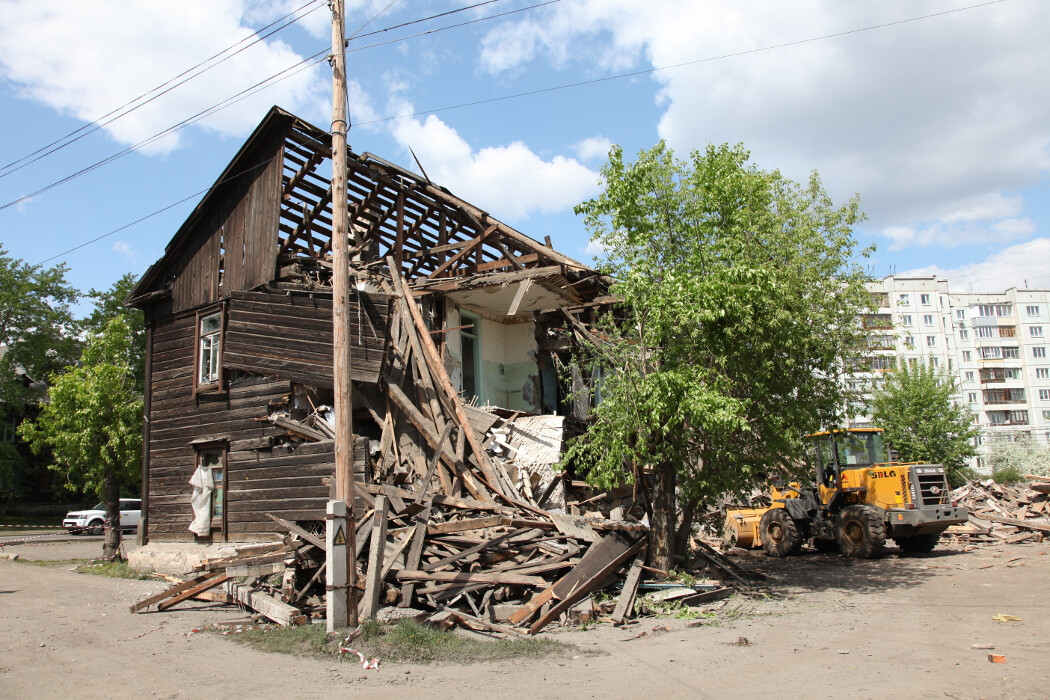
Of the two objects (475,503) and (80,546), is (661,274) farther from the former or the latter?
(80,546)

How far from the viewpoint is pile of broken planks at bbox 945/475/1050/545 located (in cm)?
1880

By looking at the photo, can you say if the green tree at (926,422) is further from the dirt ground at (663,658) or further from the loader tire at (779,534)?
the dirt ground at (663,658)

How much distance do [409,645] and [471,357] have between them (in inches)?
410

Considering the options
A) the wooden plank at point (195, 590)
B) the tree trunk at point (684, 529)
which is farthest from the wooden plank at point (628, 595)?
the wooden plank at point (195, 590)

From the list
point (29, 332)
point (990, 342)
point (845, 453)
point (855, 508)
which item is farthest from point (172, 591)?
point (990, 342)

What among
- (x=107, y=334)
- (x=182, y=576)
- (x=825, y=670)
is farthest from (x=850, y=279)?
(x=107, y=334)

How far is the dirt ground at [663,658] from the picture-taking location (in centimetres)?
604

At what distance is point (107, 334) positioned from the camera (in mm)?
21406

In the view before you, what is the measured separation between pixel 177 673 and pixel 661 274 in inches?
327

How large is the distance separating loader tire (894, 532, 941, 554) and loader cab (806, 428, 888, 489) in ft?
6.12

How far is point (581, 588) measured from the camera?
29.3ft

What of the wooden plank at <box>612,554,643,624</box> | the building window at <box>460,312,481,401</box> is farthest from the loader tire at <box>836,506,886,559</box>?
the building window at <box>460,312,481,401</box>

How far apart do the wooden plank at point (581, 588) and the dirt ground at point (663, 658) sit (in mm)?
265

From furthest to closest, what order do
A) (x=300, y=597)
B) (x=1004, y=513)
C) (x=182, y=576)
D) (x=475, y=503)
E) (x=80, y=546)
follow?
(x=80, y=546) < (x=1004, y=513) < (x=182, y=576) < (x=475, y=503) < (x=300, y=597)
